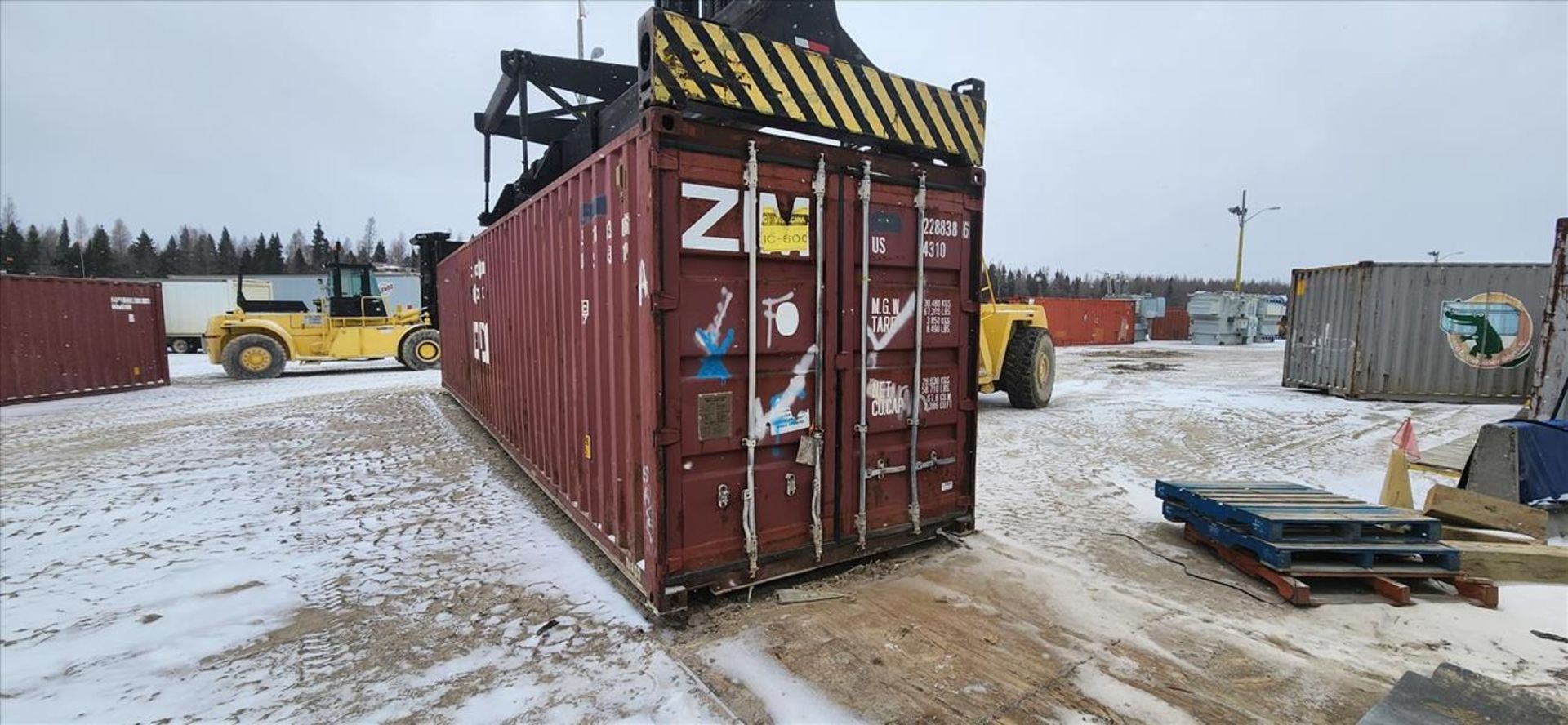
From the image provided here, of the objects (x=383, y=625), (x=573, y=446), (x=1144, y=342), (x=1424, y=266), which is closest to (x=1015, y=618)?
(x=573, y=446)

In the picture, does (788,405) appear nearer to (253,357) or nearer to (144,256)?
(253,357)

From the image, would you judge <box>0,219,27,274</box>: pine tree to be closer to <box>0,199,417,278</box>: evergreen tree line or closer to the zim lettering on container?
<box>0,199,417,278</box>: evergreen tree line

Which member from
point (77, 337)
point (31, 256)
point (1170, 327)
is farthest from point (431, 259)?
point (31, 256)

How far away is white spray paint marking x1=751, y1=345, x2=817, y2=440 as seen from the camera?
3.76 metres

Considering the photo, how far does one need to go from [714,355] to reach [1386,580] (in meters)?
4.13

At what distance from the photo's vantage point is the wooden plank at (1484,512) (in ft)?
16.0

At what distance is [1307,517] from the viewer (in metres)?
4.16

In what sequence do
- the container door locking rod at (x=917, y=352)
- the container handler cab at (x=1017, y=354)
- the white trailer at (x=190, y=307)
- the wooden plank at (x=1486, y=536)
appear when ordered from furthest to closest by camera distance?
the white trailer at (x=190, y=307) → the container handler cab at (x=1017, y=354) → the wooden plank at (x=1486, y=536) → the container door locking rod at (x=917, y=352)

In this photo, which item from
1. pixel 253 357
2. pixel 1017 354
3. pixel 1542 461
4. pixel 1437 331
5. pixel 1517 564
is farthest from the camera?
pixel 253 357

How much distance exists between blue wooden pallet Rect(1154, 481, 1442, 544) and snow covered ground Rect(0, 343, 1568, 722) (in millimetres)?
359

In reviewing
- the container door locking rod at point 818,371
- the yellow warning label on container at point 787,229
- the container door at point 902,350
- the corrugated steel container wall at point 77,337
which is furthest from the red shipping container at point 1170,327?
the corrugated steel container wall at point 77,337

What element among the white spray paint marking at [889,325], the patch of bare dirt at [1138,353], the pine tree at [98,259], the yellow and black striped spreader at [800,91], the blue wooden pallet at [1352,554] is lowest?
the patch of bare dirt at [1138,353]

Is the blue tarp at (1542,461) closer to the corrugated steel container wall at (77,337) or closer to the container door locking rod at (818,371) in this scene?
the container door locking rod at (818,371)

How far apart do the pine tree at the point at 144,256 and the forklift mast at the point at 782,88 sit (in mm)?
83249
